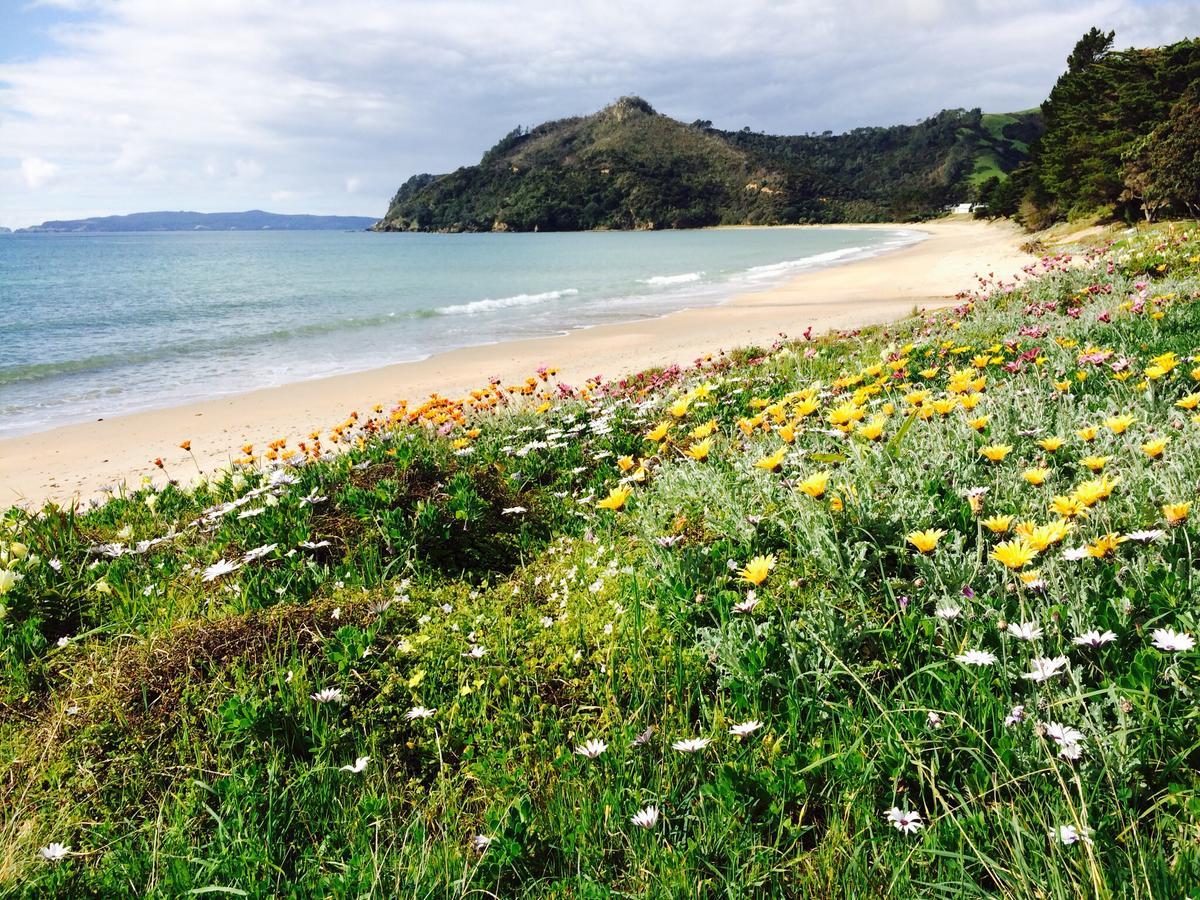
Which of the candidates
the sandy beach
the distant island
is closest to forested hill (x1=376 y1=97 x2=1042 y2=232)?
the distant island

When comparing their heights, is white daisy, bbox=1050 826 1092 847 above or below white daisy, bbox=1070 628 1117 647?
below

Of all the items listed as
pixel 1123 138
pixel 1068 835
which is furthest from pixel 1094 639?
pixel 1123 138

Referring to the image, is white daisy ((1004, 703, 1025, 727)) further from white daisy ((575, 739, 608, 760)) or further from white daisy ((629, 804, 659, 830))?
white daisy ((575, 739, 608, 760))

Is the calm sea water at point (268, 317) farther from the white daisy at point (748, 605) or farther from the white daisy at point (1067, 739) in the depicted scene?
the white daisy at point (1067, 739)

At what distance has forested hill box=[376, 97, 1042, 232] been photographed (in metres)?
140

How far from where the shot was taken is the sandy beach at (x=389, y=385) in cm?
904

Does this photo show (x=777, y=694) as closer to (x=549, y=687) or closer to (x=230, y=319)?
(x=549, y=687)

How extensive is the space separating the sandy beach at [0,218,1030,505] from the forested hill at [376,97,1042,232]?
115 m

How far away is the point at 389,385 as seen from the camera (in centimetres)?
1362

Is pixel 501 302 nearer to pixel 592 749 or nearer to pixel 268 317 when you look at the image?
pixel 268 317

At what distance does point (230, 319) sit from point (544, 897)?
28068 mm

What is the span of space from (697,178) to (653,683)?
165 meters

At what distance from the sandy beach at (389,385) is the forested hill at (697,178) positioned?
4508 inches

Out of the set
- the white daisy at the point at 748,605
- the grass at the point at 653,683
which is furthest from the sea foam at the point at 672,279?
the white daisy at the point at 748,605
